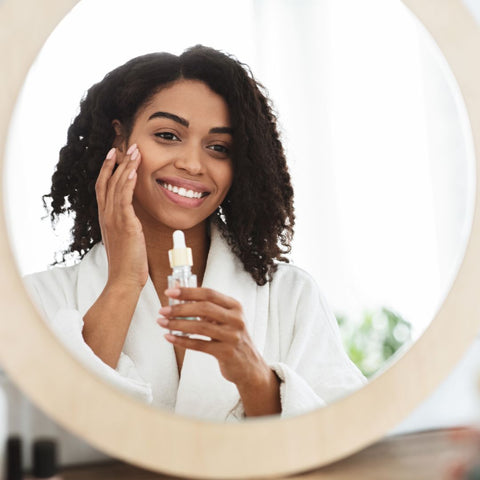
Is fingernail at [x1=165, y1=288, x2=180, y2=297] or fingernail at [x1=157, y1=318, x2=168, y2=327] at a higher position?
fingernail at [x1=165, y1=288, x2=180, y2=297]

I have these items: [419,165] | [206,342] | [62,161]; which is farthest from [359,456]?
[62,161]

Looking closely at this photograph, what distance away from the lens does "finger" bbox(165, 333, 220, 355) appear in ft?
2.25

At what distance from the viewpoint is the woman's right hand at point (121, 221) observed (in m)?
0.68

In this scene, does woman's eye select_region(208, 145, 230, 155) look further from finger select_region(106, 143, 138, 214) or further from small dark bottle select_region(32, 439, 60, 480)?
small dark bottle select_region(32, 439, 60, 480)

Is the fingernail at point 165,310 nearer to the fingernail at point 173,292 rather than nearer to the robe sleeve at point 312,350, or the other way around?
the fingernail at point 173,292

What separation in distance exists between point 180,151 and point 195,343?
19 cm

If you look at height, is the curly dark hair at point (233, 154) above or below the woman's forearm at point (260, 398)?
above

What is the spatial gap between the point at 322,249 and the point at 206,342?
6.1 inches

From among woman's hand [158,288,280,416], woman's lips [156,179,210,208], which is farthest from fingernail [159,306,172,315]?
woman's lips [156,179,210,208]

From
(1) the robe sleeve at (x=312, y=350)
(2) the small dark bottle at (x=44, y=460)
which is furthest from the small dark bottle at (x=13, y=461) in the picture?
(1) the robe sleeve at (x=312, y=350)

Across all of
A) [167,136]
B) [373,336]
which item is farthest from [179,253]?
[373,336]

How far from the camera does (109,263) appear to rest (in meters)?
0.69

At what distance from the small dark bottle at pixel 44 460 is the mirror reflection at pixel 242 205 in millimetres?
85

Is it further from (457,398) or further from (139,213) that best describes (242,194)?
(457,398)
